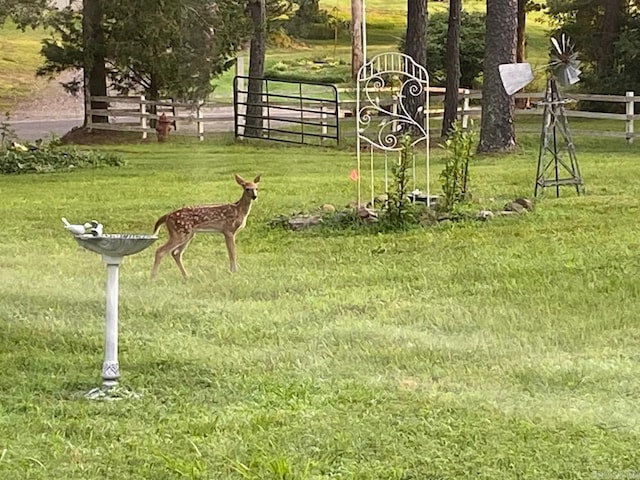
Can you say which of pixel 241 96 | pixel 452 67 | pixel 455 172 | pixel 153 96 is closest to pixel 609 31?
pixel 452 67

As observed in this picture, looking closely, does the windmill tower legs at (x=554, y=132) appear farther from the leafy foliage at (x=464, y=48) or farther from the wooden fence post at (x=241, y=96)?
the leafy foliage at (x=464, y=48)

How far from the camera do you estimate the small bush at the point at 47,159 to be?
25.8ft

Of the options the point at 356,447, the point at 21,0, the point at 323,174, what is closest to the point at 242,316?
the point at 356,447

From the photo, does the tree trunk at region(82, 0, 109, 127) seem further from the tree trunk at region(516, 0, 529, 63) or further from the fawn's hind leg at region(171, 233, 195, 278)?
the tree trunk at region(516, 0, 529, 63)

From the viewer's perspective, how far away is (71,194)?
6.52 meters

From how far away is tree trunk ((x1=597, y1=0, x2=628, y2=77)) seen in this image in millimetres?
→ 16062

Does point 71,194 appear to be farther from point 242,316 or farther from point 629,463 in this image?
point 629,463

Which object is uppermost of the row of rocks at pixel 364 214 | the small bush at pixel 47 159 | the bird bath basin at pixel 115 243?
the bird bath basin at pixel 115 243

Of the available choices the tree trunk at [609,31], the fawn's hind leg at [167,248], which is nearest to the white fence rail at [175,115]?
the fawn's hind leg at [167,248]

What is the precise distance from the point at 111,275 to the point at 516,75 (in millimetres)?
4335

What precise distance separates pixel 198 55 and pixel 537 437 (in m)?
3.73

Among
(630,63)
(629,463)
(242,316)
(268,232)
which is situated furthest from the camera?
(630,63)

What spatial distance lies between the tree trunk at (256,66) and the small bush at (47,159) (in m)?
0.98

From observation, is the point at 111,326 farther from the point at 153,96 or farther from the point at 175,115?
the point at 153,96
